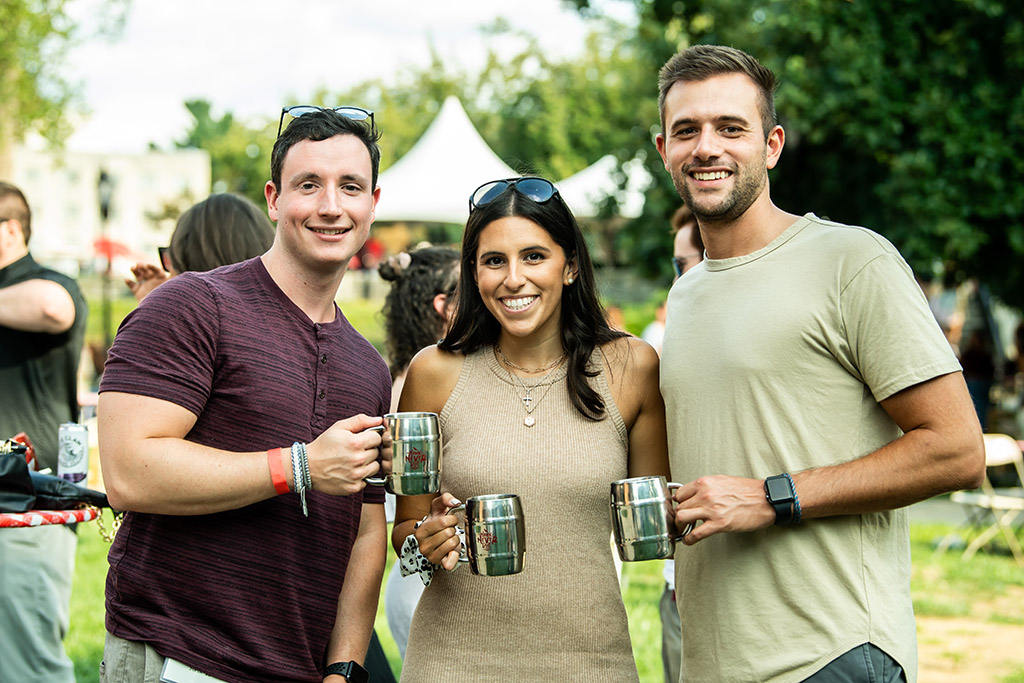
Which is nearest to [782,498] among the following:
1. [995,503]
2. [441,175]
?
[995,503]

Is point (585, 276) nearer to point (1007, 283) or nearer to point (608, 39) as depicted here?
point (1007, 283)

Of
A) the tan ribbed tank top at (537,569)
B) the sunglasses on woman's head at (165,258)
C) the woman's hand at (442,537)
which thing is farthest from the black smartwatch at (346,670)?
the sunglasses on woman's head at (165,258)

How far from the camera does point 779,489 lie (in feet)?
8.80

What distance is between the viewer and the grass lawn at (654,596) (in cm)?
690

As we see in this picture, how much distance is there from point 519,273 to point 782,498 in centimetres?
109

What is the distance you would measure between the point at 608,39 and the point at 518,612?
4441 centimetres

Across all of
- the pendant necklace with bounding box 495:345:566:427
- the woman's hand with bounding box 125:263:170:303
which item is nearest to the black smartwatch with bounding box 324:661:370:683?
the pendant necklace with bounding box 495:345:566:427

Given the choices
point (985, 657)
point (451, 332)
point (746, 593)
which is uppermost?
point (451, 332)

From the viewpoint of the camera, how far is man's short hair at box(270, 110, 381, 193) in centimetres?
307

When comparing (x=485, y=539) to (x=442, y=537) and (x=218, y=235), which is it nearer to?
(x=442, y=537)

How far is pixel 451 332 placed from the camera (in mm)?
3400

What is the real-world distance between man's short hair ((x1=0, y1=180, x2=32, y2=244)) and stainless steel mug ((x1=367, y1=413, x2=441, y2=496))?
3.46 metres

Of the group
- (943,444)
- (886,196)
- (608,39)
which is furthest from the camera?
(608,39)

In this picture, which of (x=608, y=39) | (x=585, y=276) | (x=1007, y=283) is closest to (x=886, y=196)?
(x=1007, y=283)
